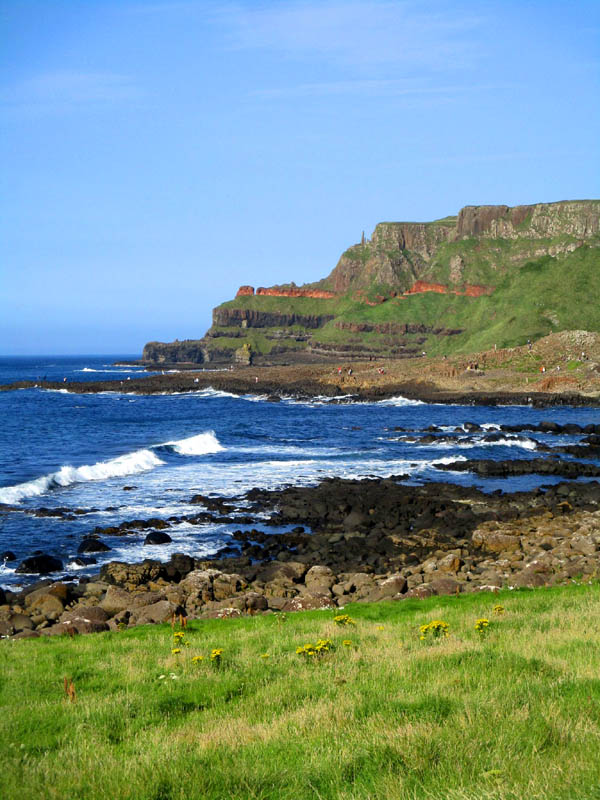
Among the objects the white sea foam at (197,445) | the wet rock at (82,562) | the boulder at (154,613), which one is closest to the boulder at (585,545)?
the boulder at (154,613)

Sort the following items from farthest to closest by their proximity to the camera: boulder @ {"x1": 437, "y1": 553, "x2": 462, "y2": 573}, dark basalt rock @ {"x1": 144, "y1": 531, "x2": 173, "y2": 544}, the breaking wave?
the breaking wave
dark basalt rock @ {"x1": 144, "y1": 531, "x2": 173, "y2": 544}
boulder @ {"x1": 437, "y1": 553, "x2": 462, "y2": 573}

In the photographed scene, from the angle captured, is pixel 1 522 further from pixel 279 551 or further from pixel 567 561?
pixel 567 561

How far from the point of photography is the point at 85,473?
45.1 meters

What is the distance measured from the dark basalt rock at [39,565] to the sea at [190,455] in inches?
12.0

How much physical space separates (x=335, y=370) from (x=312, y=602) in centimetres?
13537

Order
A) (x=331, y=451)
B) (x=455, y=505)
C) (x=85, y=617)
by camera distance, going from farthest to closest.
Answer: (x=331, y=451), (x=455, y=505), (x=85, y=617)

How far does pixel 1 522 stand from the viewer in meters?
32.1

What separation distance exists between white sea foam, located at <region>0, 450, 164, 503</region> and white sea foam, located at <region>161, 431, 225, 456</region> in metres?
3.23

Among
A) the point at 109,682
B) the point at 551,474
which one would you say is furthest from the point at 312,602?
the point at 551,474

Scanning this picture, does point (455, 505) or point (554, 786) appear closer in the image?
point (554, 786)

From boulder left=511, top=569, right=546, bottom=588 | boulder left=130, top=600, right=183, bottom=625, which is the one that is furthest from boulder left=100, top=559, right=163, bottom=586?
boulder left=511, top=569, right=546, bottom=588

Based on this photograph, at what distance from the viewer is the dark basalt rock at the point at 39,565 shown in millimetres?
25078

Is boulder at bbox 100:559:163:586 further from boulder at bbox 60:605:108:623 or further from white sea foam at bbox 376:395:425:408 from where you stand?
white sea foam at bbox 376:395:425:408

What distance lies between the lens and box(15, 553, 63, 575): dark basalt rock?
25.1m
